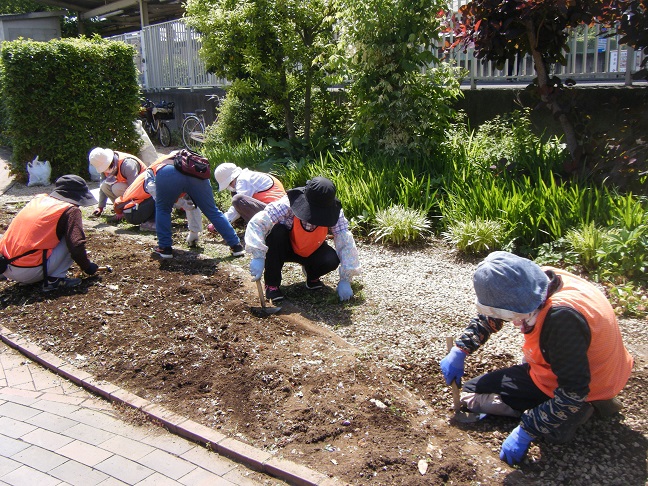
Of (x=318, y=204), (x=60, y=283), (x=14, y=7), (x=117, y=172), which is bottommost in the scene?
(x=60, y=283)

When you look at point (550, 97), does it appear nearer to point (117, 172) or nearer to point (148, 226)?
point (148, 226)

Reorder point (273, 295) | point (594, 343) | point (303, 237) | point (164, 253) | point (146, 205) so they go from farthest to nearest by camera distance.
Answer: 1. point (146, 205)
2. point (164, 253)
3. point (273, 295)
4. point (303, 237)
5. point (594, 343)

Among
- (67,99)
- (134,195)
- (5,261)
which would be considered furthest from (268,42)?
(5,261)

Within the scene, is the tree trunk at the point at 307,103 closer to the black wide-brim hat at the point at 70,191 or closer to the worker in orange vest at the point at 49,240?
the black wide-brim hat at the point at 70,191

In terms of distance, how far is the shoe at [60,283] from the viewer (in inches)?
227

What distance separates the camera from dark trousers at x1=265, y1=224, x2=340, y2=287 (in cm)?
512

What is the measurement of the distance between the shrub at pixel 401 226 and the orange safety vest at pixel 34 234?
2.98 m

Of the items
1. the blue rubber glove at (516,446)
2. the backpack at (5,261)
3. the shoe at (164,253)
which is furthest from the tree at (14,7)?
the blue rubber glove at (516,446)

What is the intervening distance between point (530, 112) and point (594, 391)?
19.7ft

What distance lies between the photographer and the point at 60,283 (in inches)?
229

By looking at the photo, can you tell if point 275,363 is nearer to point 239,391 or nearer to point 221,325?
point 239,391

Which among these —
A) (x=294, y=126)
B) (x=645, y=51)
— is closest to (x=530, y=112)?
(x=645, y=51)

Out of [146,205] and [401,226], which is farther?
[146,205]

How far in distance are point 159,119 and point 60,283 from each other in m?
10.9
